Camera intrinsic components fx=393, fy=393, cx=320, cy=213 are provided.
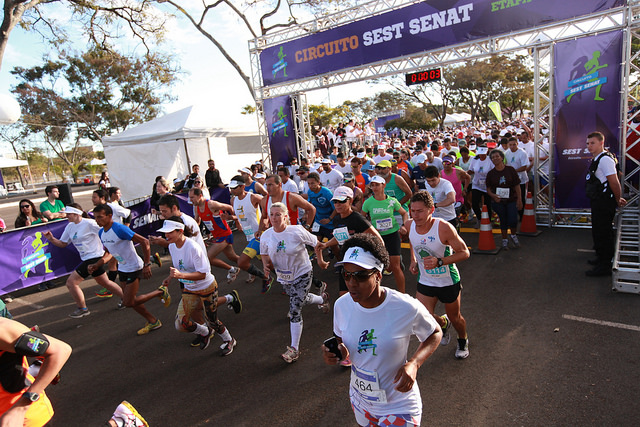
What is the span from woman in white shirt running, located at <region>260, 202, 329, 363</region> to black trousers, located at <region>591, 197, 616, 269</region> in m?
4.49

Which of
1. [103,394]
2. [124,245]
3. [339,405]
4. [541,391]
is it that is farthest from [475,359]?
[124,245]

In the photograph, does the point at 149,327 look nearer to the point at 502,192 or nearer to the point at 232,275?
the point at 232,275

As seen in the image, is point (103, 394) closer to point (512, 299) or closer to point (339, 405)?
point (339, 405)

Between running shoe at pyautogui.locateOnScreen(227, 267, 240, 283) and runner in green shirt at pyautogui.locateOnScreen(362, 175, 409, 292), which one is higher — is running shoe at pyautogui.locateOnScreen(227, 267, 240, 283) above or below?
below

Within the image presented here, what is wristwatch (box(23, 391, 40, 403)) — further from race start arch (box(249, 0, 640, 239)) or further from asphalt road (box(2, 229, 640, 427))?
race start arch (box(249, 0, 640, 239))

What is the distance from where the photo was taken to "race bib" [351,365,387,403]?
7.39ft

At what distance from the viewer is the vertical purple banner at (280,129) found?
14.2m

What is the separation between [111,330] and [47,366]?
4.34 m

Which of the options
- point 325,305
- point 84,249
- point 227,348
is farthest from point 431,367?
point 84,249

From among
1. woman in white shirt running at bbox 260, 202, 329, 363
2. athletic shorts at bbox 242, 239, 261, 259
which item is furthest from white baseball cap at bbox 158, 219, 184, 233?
athletic shorts at bbox 242, 239, 261, 259

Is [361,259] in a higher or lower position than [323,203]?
higher

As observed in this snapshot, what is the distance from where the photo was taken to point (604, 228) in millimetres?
5969

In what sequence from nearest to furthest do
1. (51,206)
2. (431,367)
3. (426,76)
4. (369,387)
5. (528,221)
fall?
1. (369,387)
2. (431,367)
3. (528,221)
4. (51,206)
5. (426,76)

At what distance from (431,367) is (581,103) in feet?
23.0
